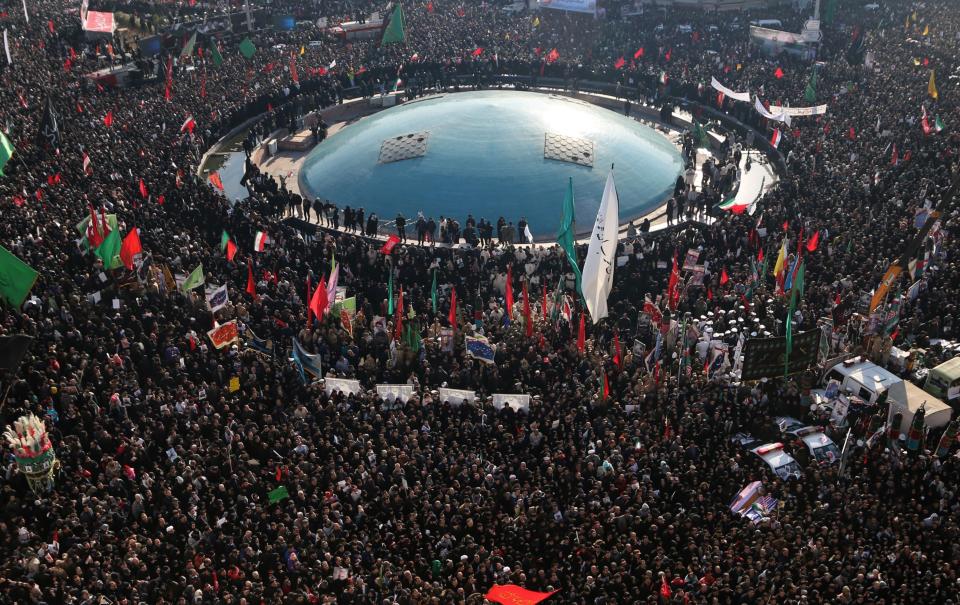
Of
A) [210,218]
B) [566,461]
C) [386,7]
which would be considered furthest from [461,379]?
[386,7]

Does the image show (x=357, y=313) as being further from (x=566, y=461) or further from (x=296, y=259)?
(x=566, y=461)

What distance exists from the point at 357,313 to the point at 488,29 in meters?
45.8

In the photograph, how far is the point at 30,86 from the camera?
5244cm

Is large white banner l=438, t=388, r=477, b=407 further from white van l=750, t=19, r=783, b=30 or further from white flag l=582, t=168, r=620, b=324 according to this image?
white van l=750, t=19, r=783, b=30

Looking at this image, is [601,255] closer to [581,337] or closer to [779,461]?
[581,337]

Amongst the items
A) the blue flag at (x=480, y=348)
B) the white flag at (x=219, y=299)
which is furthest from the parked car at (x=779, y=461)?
the white flag at (x=219, y=299)

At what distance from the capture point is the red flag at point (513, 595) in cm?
1972

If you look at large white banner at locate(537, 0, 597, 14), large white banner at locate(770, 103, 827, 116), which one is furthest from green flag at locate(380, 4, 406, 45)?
large white banner at locate(770, 103, 827, 116)

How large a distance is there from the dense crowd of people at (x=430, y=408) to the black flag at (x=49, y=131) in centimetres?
11

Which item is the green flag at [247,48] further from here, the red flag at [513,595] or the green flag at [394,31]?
the red flag at [513,595]

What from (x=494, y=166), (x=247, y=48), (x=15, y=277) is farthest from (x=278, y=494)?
(x=247, y=48)

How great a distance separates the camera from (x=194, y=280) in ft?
107

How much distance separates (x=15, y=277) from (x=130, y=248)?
6178mm

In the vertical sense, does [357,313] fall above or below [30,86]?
below
